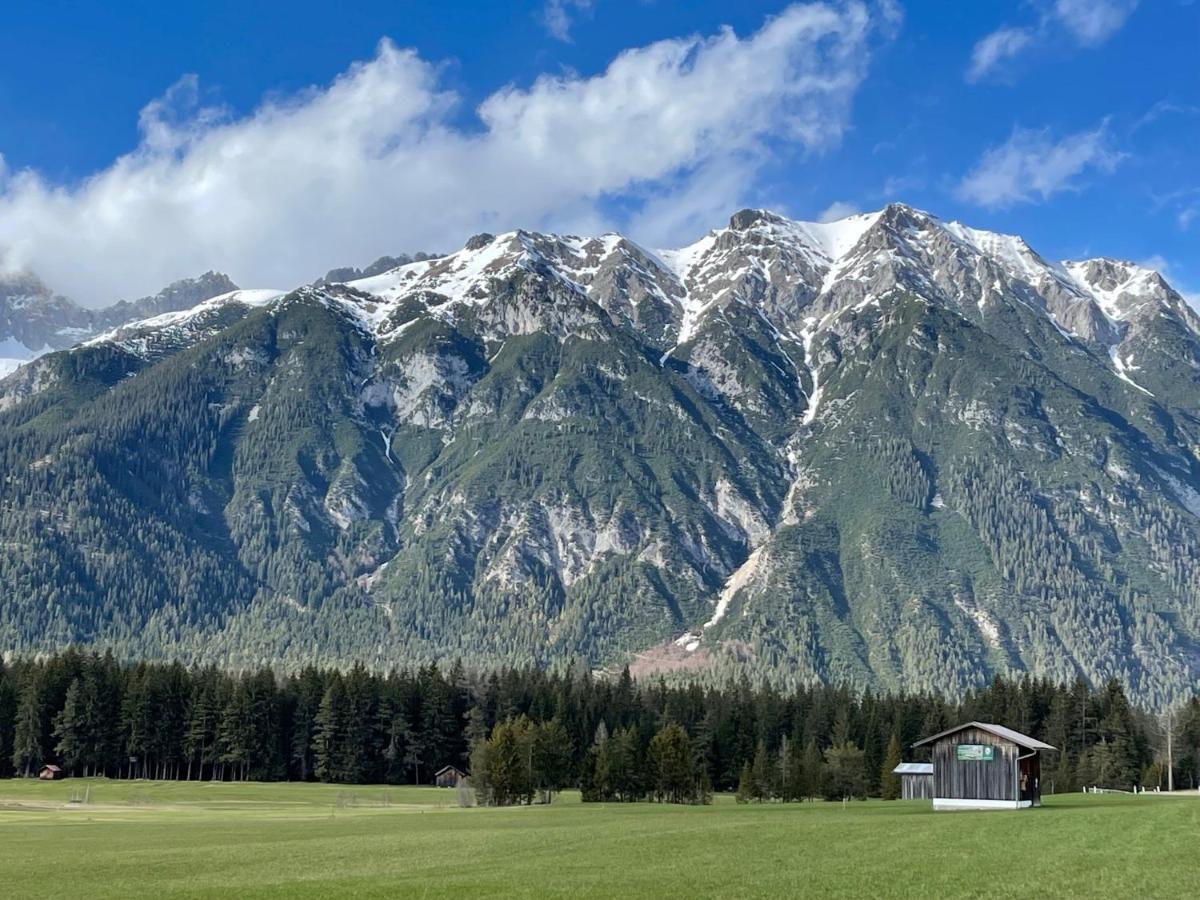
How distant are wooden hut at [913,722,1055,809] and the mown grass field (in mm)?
3032

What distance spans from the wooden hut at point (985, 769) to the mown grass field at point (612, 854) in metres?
3.03

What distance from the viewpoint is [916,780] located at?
136500 millimetres

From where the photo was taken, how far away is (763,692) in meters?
199

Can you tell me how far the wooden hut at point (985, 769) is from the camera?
97.4 meters

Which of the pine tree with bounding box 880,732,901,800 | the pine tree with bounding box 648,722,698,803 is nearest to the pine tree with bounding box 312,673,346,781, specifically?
the pine tree with bounding box 648,722,698,803

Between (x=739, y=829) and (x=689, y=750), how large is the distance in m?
55.9

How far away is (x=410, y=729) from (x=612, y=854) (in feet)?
358

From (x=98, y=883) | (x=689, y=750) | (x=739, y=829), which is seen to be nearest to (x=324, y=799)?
(x=689, y=750)

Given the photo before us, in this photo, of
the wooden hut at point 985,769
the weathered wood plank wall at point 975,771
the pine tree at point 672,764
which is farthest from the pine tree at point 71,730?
the weathered wood plank wall at point 975,771

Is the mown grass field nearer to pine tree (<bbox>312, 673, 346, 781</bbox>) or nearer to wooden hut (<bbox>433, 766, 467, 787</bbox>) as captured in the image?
wooden hut (<bbox>433, 766, 467, 787</bbox>)

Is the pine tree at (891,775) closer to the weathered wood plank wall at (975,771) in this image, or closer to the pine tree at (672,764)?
the pine tree at (672,764)

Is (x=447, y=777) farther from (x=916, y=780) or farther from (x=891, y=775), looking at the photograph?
(x=916, y=780)

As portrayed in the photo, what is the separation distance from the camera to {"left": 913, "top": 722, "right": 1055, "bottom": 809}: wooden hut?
97.4m

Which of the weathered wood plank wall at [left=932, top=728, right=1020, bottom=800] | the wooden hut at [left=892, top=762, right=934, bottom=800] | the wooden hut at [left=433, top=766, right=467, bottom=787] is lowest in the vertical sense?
the wooden hut at [left=433, top=766, right=467, bottom=787]
